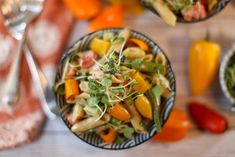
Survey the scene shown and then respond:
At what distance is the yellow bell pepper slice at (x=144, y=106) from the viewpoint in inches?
32.0

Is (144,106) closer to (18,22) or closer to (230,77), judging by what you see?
(230,77)

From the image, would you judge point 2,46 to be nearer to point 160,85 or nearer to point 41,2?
point 41,2

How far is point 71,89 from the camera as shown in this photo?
843 mm

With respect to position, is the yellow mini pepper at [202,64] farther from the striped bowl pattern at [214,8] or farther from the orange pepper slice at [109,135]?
the orange pepper slice at [109,135]

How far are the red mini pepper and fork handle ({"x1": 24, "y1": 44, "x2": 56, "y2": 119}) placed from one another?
1.01 ft

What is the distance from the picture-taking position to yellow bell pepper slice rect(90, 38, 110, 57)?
87 cm

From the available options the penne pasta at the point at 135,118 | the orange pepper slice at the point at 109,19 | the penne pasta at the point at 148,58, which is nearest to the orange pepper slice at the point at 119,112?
the penne pasta at the point at 135,118

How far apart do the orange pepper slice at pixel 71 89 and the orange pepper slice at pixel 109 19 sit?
162 millimetres

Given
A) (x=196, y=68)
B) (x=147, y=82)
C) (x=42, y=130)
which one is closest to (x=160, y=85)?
(x=147, y=82)

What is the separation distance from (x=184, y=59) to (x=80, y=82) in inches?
10.3

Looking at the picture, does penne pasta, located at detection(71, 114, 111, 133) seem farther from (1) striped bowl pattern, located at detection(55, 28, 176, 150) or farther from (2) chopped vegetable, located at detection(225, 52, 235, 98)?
(2) chopped vegetable, located at detection(225, 52, 235, 98)

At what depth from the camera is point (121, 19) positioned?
0.97 m

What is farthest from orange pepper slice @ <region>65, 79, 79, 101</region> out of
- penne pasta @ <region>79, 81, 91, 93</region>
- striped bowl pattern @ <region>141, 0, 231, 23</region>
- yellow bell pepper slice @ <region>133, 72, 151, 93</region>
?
striped bowl pattern @ <region>141, 0, 231, 23</region>

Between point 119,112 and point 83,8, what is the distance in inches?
10.8
